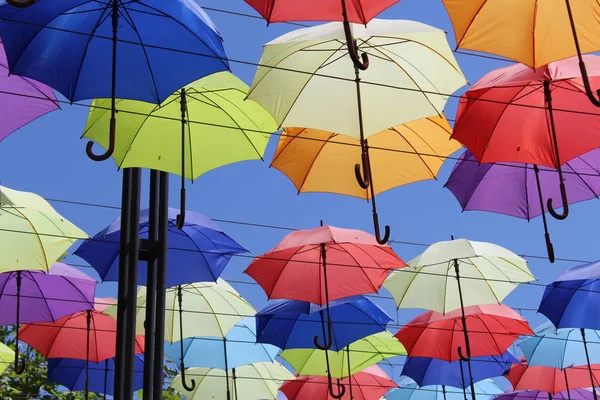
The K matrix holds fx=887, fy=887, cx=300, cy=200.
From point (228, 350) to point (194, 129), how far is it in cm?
418

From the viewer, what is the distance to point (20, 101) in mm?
6539

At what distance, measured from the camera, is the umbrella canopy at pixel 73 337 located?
33.5ft

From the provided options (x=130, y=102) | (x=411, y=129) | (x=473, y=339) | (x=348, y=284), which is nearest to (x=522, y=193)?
(x=411, y=129)

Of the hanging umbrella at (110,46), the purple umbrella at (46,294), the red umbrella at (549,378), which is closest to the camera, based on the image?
the hanging umbrella at (110,46)

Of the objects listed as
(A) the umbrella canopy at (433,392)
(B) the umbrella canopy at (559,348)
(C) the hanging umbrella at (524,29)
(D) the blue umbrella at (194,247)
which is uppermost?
(C) the hanging umbrella at (524,29)

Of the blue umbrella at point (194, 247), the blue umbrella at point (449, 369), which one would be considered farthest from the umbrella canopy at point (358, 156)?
the blue umbrella at point (449, 369)

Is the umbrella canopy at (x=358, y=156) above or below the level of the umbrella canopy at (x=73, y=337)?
above

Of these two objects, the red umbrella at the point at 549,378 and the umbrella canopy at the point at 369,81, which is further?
the red umbrella at the point at 549,378

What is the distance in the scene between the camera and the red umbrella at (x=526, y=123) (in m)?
6.58

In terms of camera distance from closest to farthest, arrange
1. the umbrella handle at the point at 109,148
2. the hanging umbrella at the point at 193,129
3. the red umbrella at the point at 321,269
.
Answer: the umbrella handle at the point at 109,148 < the hanging umbrella at the point at 193,129 < the red umbrella at the point at 321,269

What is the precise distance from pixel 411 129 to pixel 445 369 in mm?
5057

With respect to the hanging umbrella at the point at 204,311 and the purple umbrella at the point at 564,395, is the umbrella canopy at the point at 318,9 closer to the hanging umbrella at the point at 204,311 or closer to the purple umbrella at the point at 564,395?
the hanging umbrella at the point at 204,311

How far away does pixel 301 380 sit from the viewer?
40.3 feet

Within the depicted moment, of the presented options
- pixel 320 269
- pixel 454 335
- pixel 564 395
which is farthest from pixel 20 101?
pixel 564 395
